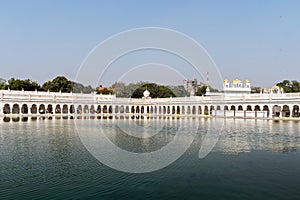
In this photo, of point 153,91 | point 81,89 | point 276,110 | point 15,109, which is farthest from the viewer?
point 153,91

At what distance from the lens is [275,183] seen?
9.07m

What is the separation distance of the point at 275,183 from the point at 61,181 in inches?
245

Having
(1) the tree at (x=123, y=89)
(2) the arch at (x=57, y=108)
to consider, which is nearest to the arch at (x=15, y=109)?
(2) the arch at (x=57, y=108)

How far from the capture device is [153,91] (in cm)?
8506

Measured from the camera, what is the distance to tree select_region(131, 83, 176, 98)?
279ft

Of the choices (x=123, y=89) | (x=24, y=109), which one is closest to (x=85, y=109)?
(x=24, y=109)

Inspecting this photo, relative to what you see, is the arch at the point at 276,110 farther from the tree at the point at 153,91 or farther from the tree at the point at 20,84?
the tree at the point at 20,84

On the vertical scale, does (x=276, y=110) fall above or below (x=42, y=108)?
below

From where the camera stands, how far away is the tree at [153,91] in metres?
85.0

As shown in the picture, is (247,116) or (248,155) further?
(247,116)

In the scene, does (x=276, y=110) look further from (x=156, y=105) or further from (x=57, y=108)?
(x=57, y=108)

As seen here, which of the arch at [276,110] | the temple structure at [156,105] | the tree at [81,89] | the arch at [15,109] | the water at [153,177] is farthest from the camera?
the tree at [81,89]

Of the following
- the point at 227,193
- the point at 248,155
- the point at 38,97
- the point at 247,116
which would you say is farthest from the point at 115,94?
the point at 227,193

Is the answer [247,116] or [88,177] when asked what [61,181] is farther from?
[247,116]
